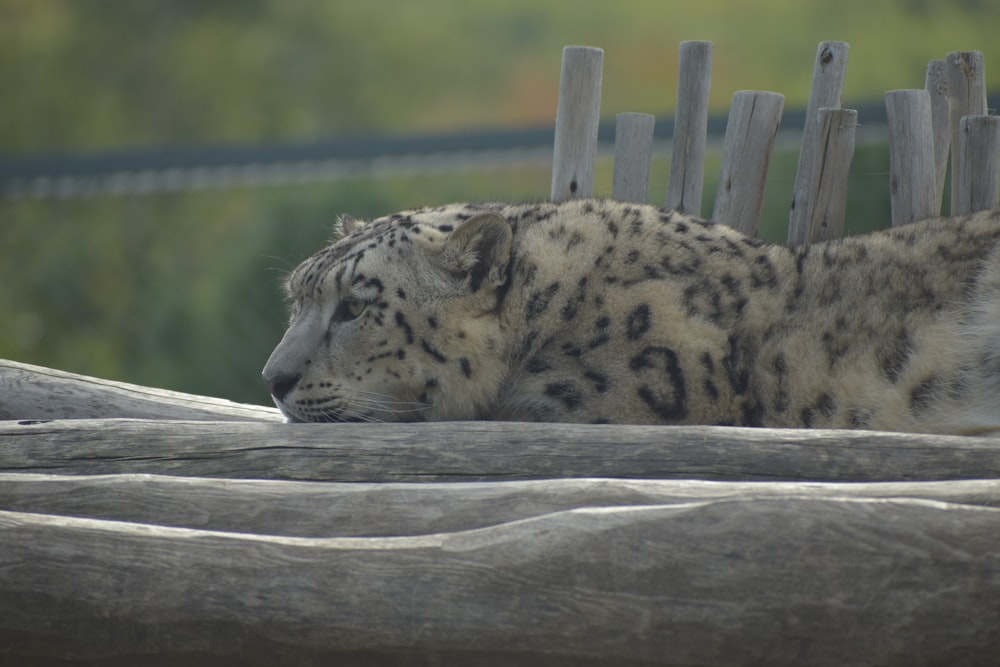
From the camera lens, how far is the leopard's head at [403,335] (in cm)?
321

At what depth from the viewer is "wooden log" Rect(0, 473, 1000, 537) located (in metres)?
2.21

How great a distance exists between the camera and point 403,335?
10.7 ft

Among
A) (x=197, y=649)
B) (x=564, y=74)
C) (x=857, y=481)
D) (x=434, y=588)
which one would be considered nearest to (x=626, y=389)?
(x=857, y=481)

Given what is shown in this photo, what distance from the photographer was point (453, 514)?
7.53 ft

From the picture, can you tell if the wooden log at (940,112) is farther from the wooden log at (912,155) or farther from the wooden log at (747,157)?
the wooden log at (747,157)

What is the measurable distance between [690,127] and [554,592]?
2.54 meters

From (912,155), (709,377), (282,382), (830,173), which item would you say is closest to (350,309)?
(282,382)

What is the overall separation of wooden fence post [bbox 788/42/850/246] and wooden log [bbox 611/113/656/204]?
523 mm

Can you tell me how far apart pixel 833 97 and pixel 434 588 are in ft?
8.94

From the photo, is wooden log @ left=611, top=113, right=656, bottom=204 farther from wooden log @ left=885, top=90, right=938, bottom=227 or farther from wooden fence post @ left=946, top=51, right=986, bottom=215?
wooden fence post @ left=946, top=51, right=986, bottom=215

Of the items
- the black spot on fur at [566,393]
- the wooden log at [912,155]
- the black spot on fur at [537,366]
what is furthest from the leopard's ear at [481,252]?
the wooden log at [912,155]

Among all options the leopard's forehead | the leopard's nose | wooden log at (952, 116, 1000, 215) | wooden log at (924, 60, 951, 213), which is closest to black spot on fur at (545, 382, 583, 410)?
the leopard's forehead

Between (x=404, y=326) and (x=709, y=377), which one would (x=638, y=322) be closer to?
(x=709, y=377)

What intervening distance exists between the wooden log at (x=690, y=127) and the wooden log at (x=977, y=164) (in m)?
0.84
